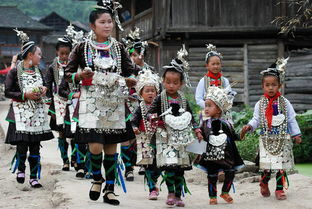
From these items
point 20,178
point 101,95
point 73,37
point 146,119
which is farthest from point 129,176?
point 101,95

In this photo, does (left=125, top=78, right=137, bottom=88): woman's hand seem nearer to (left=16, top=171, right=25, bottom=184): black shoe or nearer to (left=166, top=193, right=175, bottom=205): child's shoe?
(left=166, top=193, right=175, bottom=205): child's shoe

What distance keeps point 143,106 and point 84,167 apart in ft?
6.30

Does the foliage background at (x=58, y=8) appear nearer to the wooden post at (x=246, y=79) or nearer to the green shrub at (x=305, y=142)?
the wooden post at (x=246, y=79)

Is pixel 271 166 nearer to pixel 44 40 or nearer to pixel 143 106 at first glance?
pixel 143 106

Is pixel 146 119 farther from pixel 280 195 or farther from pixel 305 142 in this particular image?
pixel 305 142

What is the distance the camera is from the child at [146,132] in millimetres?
6207

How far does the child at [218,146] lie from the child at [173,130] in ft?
0.89

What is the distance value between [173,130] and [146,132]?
20.0 inches

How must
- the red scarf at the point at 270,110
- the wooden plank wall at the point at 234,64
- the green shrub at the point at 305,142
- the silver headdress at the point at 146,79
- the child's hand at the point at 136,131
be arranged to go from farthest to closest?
the wooden plank wall at the point at 234,64
the green shrub at the point at 305,142
the silver headdress at the point at 146,79
the red scarf at the point at 270,110
the child's hand at the point at 136,131

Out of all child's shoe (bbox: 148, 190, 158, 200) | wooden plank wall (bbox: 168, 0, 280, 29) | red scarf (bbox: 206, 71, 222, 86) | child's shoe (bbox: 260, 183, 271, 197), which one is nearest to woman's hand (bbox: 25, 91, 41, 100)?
child's shoe (bbox: 148, 190, 158, 200)

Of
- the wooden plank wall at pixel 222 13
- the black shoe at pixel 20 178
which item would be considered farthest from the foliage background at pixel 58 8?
the black shoe at pixel 20 178

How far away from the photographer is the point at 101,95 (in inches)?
219

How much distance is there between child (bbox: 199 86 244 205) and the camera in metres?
6.04

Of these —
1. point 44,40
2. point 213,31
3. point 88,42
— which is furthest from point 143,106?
point 44,40
